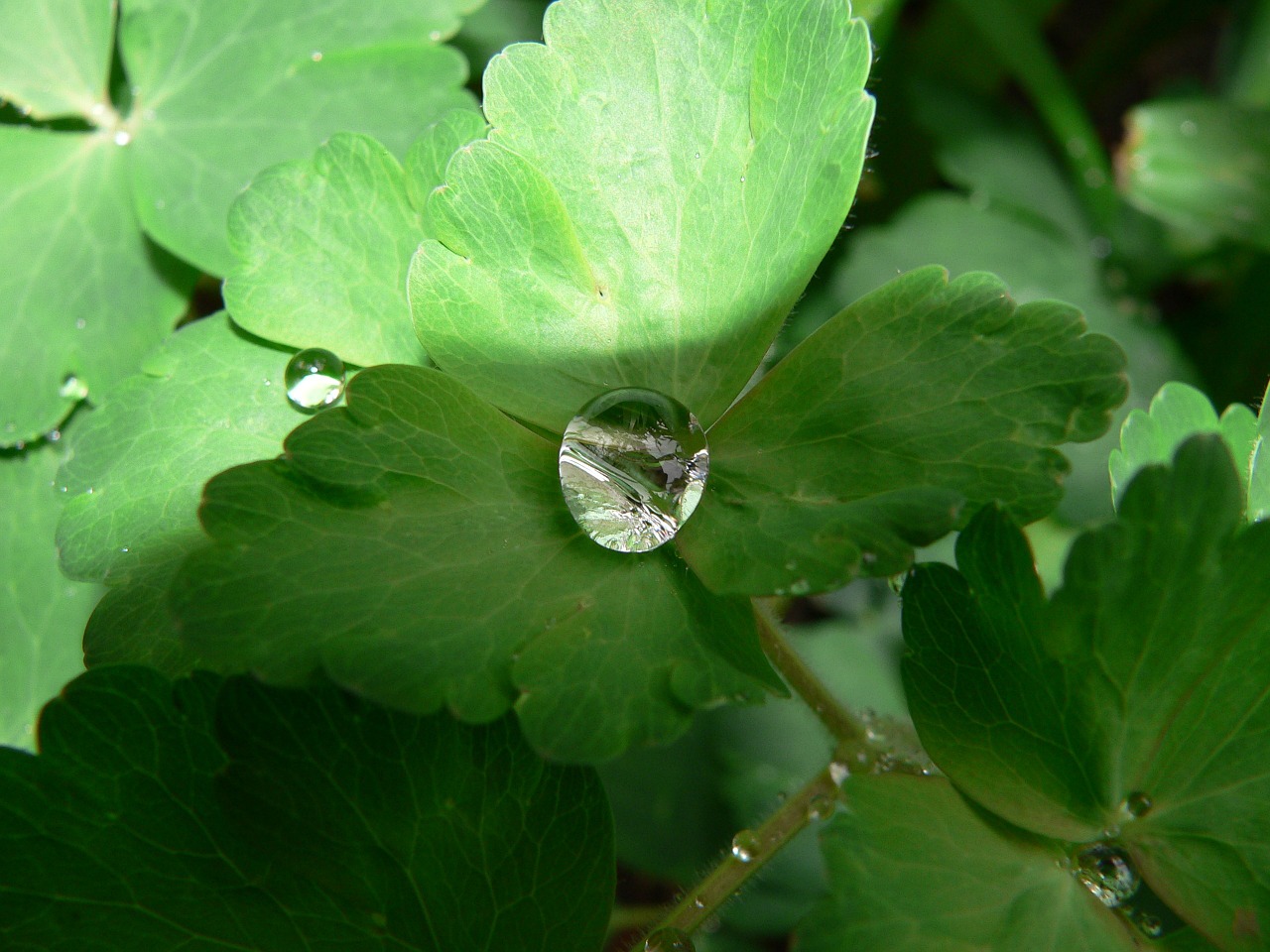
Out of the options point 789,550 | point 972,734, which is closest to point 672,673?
point 789,550

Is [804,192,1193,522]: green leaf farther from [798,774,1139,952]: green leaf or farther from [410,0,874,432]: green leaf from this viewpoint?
[798,774,1139,952]: green leaf

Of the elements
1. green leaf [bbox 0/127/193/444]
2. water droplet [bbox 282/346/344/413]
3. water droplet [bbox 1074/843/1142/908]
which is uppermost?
green leaf [bbox 0/127/193/444]

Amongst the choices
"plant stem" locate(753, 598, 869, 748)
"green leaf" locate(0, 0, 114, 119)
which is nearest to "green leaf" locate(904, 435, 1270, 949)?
"plant stem" locate(753, 598, 869, 748)

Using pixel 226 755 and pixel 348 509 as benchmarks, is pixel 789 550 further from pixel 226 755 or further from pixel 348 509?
pixel 226 755

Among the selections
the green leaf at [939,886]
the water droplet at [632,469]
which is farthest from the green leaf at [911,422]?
the green leaf at [939,886]

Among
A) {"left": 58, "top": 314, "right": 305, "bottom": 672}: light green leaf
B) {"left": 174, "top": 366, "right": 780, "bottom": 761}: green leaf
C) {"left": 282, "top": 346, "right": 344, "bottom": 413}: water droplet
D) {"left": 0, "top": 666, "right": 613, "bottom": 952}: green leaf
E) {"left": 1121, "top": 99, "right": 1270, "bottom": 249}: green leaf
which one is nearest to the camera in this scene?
{"left": 174, "top": 366, "right": 780, "bottom": 761}: green leaf
